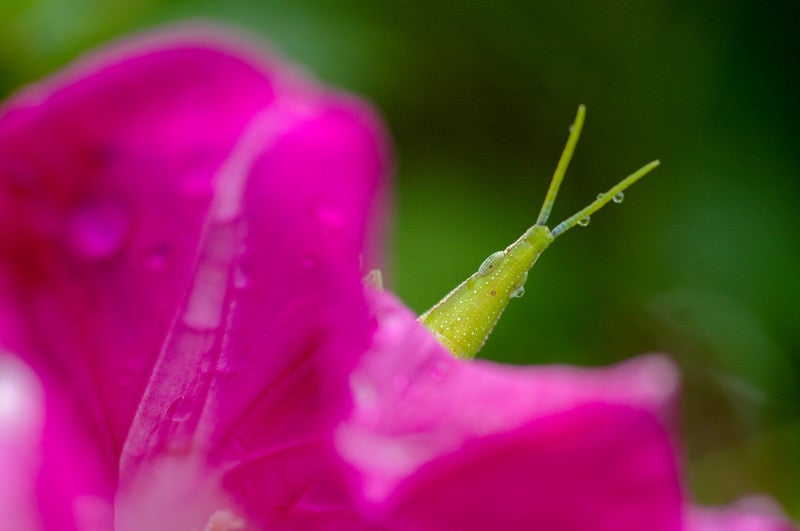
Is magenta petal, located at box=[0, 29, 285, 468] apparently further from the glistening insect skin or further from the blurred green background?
the blurred green background

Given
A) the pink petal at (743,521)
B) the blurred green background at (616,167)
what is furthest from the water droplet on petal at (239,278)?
the blurred green background at (616,167)

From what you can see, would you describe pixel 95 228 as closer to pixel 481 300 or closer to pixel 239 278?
pixel 239 278

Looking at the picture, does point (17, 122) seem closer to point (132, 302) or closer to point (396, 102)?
point (132, 302)

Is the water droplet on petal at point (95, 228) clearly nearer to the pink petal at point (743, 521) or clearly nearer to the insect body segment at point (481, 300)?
the insect body segment at point (481, 300)

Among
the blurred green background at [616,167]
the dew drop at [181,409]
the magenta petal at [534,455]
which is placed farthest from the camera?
the blurred green background at [616,167]

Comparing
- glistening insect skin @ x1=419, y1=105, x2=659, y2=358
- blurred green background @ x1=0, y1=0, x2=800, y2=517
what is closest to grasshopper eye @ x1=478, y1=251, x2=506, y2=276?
glistening insect skin @ x1=419, y1=105, x2=659, y2=358

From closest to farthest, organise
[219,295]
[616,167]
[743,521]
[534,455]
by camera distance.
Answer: [534,455]
[219,295]
[743,521]
[616,167]

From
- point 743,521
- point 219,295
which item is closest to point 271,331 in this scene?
point 219,295
